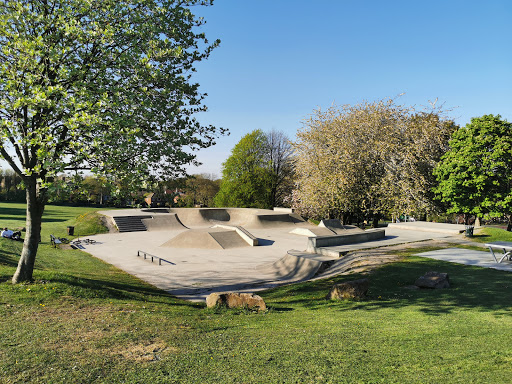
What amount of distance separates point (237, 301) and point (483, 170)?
2164 cm

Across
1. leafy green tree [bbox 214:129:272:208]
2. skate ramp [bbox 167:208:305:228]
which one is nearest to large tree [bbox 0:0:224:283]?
skate ramp [bbox 167:208:305:228]

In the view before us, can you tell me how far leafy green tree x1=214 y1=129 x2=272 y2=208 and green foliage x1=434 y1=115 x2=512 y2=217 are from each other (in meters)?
27.7

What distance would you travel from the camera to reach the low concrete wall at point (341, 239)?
18.8m

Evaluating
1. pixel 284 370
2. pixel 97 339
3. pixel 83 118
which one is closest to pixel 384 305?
pixel 284 370

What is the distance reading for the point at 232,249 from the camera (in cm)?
2334

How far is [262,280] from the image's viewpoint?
594 inches

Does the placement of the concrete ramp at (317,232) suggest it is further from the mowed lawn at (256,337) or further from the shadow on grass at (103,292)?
the shadow on grass at (103,292)

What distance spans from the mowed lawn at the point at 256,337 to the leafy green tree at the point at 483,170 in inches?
546

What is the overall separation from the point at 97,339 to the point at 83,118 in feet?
14.5

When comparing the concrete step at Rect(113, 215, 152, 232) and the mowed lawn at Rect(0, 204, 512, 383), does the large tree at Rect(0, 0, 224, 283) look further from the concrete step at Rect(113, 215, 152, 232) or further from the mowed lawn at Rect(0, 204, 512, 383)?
the concrete step at Rect(113, 215, 152, 232)

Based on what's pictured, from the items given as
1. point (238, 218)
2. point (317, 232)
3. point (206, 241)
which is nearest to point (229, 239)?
point (206, 241)

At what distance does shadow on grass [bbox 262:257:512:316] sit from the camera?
27.7ft

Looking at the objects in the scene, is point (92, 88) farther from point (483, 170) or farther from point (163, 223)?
point (163, 223)

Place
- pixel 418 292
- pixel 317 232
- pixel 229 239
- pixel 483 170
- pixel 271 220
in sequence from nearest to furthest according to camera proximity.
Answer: pixel 418 292 → pixel 483 170 → pixel 229 239 → pixel 317 232 → pixel 271 220
